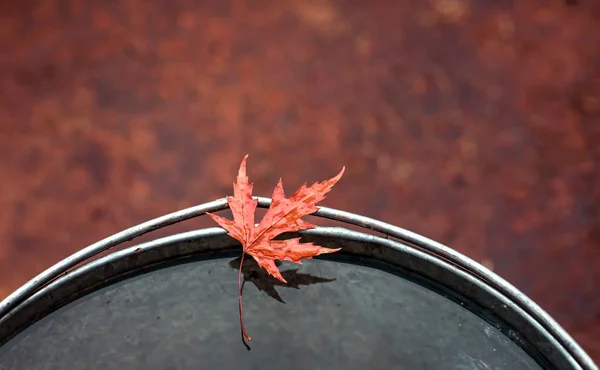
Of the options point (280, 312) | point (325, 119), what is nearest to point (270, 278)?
point (280, 312)

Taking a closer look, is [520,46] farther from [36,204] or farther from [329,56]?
[36,204]

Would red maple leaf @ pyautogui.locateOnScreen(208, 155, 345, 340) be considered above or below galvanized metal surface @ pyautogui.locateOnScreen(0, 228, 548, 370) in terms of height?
above

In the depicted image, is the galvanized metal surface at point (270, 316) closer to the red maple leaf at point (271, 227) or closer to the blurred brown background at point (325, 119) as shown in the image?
the red maple leaf at point (271, 227)

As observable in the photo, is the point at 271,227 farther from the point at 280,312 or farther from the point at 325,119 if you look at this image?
the point at 325,119

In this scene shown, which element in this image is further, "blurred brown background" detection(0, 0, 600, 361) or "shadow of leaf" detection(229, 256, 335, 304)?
"blurred brown background" detection(0, 0, 600, 361)

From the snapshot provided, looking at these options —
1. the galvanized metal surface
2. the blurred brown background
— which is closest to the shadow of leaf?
the galvanized metal surface

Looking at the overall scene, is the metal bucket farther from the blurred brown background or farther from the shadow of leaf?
the blurred brown background

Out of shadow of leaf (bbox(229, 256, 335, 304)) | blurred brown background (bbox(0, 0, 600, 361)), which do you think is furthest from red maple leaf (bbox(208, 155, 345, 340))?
blurred brown background (bbox(0, 0, 600, 361))

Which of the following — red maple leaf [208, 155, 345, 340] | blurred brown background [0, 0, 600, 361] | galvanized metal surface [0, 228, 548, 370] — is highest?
blurred brown background [0, 0, 600, 361]

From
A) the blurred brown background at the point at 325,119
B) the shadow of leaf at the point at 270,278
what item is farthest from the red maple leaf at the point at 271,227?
the blurred brown background at the point at 325,119
